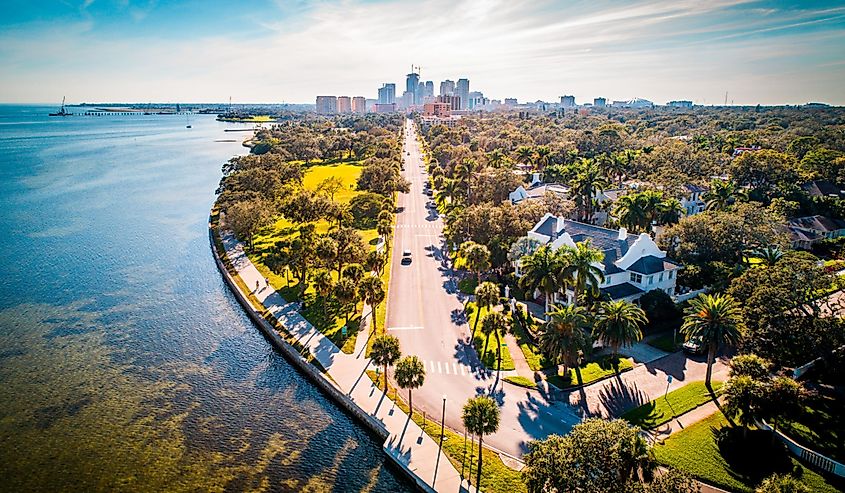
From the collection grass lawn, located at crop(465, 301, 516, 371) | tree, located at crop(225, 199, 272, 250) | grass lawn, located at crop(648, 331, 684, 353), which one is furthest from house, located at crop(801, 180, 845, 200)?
tree, located at crop(225, 199, 272, 250)

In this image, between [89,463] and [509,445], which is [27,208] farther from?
[509,445]

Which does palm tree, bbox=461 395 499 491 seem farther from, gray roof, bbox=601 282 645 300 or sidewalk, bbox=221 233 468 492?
gray roof, bbox=601 282 645 300

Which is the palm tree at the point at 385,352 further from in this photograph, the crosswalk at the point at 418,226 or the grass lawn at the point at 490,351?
the crosswalk at the point at 418,226

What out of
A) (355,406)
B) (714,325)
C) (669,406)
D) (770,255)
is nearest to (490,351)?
(355,406)

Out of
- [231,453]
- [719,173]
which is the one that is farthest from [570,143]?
[231,453]

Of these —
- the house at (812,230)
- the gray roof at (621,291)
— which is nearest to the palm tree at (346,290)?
the gray roof at (621,291)

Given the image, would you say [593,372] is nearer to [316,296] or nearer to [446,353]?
[446,353]
